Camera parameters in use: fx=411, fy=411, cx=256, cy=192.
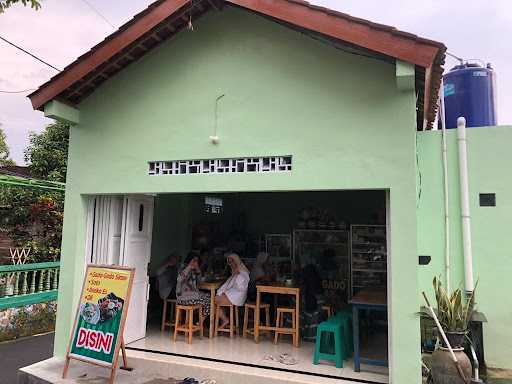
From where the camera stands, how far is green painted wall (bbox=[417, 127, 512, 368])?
5426mm

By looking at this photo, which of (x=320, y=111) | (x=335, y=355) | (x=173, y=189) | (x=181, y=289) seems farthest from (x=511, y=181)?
(x=181, y=289)

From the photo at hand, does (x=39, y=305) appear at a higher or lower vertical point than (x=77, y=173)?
lower

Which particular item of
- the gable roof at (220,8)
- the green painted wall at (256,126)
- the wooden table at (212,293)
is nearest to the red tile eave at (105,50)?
the gable roof at (220,8)

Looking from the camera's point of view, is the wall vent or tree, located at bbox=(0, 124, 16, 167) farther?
tree, located at bbox=(0, 124, 16, 167)

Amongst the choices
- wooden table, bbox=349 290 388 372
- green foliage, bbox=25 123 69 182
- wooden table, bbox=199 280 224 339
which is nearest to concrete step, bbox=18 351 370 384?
wooden table, bbox=349 290 388 372

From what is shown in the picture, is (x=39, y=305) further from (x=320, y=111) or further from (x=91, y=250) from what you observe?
(x=320, y=111)

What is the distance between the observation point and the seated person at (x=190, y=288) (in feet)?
22.3

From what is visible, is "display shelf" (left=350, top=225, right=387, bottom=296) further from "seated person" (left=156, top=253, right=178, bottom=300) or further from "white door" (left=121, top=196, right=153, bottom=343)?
"white door" (left=121, top=196, right=153, bottom=343)

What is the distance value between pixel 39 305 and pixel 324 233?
6460mm

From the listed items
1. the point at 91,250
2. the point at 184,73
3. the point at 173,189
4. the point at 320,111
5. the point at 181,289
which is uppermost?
the point at 184,73

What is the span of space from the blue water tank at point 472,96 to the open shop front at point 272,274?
308 centimetres

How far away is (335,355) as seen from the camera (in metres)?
5.30

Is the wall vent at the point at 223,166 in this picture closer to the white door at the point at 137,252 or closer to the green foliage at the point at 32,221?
the white door at the point at 137,252

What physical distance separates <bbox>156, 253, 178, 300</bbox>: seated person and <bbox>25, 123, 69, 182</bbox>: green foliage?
23.3ft
